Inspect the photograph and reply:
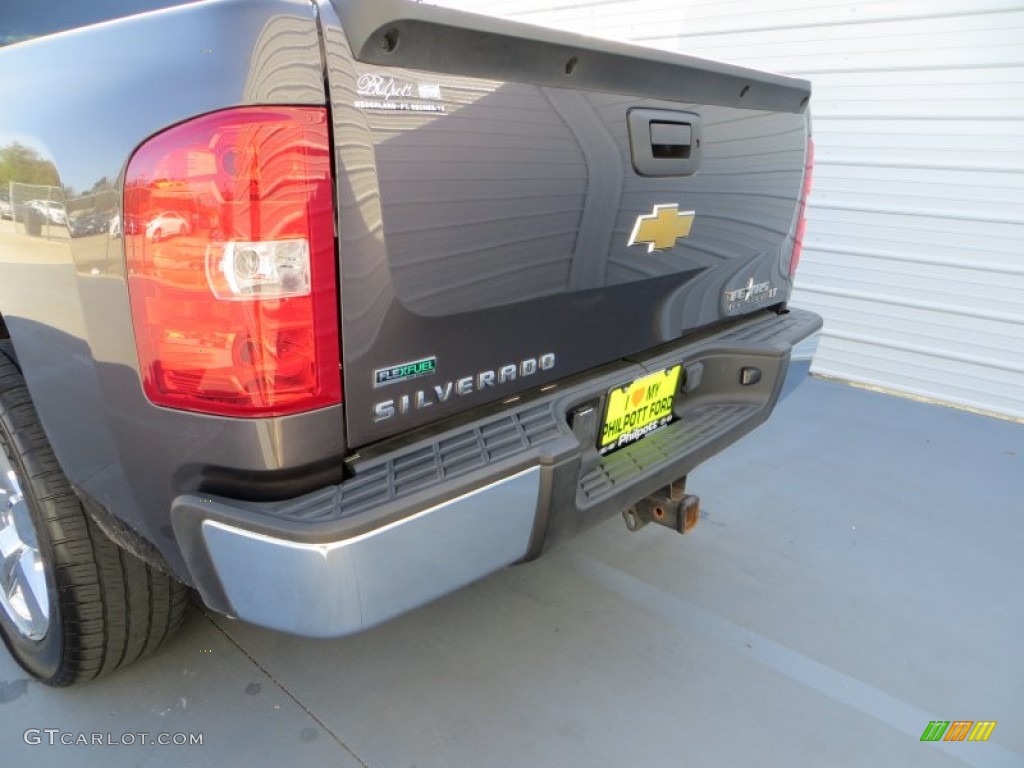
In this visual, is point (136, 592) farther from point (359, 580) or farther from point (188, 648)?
point (359, 580)

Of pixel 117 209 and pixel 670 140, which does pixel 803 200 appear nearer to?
pixel 670 140

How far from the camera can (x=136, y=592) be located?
1.81 metres

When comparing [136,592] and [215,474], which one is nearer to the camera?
[215,474]

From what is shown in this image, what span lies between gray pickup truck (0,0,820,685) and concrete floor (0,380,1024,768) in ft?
1.06

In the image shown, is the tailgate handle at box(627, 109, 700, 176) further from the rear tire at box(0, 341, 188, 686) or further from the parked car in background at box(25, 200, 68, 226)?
the rear tire at box(0, 341, 188, 686)

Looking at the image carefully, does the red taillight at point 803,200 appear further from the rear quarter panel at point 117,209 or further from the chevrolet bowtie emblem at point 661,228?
the rear quarter panel at point 117,209

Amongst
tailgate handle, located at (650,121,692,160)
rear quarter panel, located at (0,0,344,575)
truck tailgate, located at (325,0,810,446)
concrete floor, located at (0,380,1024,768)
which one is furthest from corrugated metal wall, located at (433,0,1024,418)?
rear quarter panel, located at (0,0,344,575)

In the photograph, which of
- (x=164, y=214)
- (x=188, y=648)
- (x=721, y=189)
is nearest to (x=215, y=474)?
(x=164, y=214)

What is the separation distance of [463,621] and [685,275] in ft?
4.29

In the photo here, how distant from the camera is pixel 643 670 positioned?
2068 mm

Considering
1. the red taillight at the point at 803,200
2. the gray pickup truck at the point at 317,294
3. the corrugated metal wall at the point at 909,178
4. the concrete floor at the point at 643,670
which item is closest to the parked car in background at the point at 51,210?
the gray pickup truck at the point at 317,294

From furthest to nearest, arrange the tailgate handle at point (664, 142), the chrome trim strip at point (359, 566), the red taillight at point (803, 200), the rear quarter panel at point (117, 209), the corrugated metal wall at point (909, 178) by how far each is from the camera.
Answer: the corrugated metal wall at point (909, 178) < the red taillight at point (803, 200) < the tailgate handle at point (664, 142) < the chrome trim strip at point (359, 566) < the rear quarter panel at point (117, 209)

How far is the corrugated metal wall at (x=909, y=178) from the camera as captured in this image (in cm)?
411

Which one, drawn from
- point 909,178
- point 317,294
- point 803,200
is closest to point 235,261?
point 317,294
